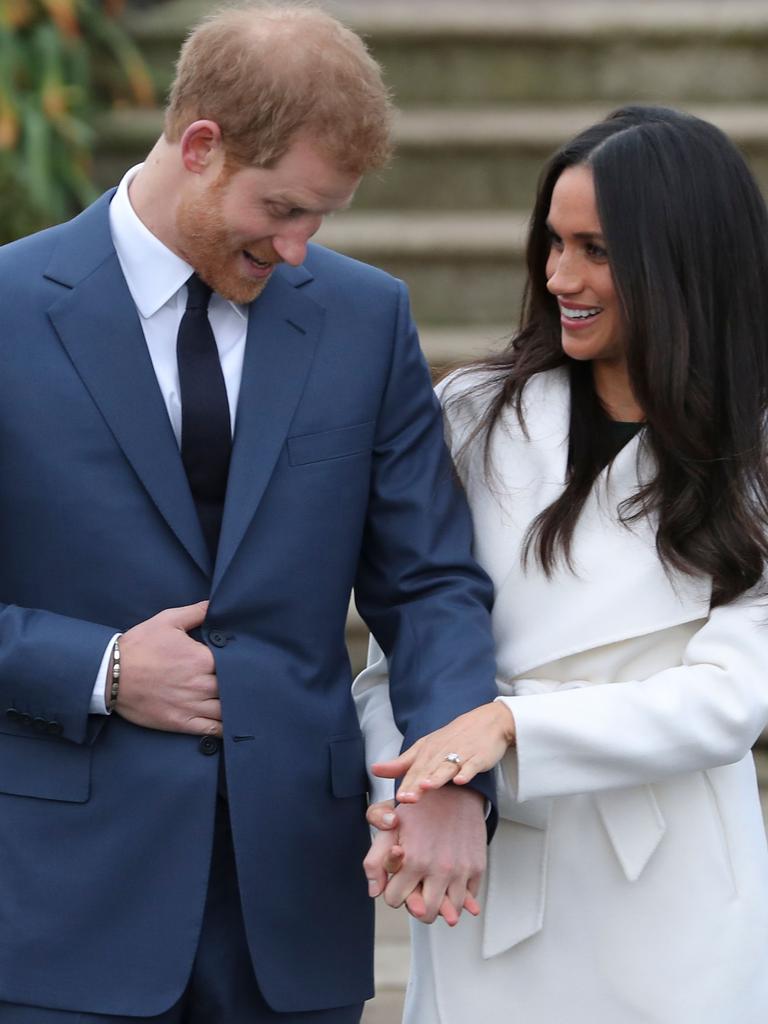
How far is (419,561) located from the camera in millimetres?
2182

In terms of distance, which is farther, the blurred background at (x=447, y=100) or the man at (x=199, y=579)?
the blurred background at (x=447, y=100)

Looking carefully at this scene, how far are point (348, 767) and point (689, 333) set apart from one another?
0.68 metres

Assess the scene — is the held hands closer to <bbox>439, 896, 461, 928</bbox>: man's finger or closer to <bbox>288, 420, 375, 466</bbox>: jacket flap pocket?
<bbox>439, 896, 461, 928</bbox>: man's finger

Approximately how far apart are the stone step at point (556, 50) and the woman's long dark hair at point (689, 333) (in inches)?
119

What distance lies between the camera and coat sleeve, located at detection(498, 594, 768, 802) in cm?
207

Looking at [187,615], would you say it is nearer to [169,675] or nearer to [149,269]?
[169,675]

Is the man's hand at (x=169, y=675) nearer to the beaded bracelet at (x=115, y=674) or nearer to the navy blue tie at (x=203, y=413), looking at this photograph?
the beaded bracelet at (x=115, y=674)

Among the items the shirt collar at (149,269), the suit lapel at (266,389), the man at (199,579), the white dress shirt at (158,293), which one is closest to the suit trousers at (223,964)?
the man at (199,579)

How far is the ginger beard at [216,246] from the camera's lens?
2059 millimetres

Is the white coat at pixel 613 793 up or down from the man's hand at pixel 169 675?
down

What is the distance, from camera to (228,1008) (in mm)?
2111

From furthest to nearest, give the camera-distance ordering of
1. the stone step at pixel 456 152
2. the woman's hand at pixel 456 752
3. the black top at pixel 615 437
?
the stone step at pixel 456 152 < the black top at pixel 615 437 < the woman's hand at pixel 456 752

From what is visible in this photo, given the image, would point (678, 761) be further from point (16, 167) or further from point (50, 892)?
point (16, 167)

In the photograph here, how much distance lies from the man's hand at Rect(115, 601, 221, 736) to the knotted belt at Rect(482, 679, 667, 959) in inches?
15.4
